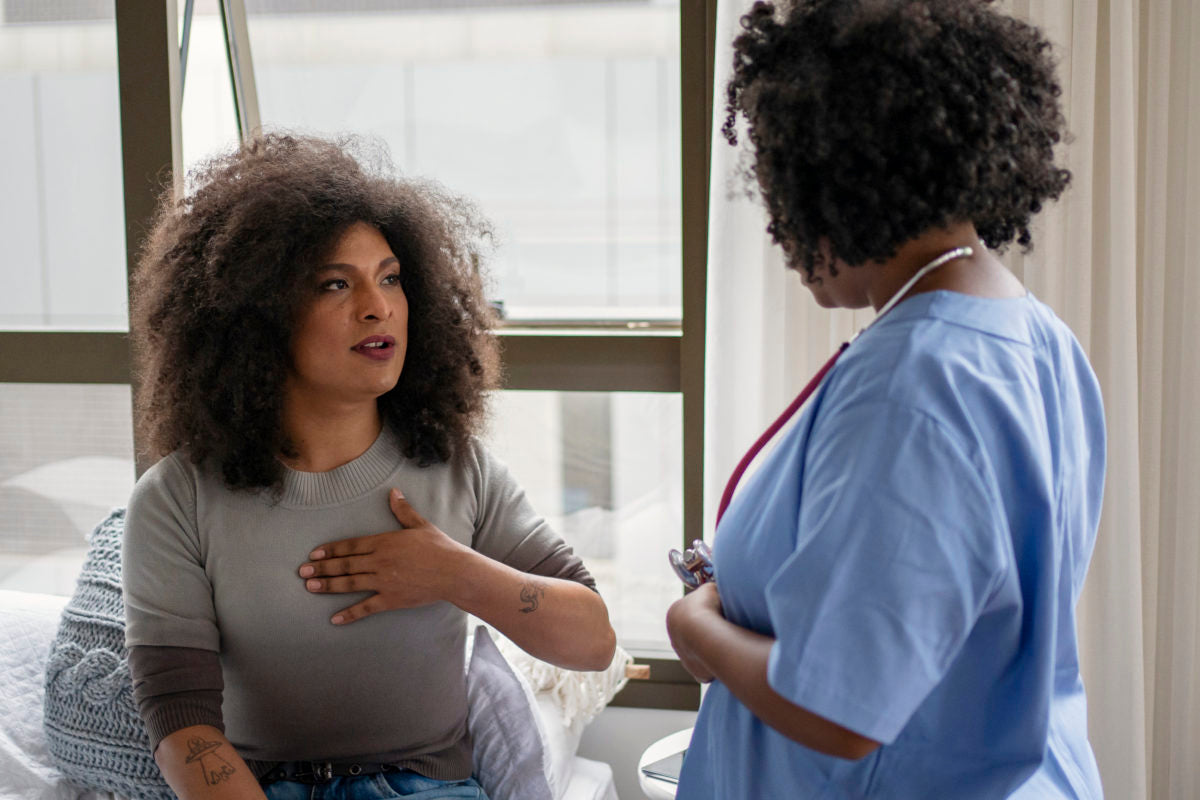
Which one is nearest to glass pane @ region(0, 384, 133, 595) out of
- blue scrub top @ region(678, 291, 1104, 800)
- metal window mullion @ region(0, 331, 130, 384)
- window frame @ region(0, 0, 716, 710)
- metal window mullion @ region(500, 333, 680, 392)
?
metal window mullion @ region(0, 331, 130, 384)

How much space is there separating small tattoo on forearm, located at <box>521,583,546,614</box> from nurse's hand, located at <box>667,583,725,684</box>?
439mm

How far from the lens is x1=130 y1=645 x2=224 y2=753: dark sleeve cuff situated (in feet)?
4.30

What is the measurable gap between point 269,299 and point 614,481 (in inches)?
51.3

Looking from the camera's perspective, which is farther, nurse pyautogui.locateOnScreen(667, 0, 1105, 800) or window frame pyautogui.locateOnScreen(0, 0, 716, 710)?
window frame pyautogui.locateOnScreen(0, 0, 716, 710)

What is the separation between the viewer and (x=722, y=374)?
6.95ft

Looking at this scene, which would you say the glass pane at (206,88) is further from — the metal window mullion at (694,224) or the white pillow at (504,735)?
the white pillow at (504,735)

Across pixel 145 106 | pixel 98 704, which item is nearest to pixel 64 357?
pixel 145 106

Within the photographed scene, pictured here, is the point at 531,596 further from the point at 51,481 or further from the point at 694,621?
the point at 51,481

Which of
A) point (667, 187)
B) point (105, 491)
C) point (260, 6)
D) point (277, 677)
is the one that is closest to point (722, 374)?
point (667, 187)

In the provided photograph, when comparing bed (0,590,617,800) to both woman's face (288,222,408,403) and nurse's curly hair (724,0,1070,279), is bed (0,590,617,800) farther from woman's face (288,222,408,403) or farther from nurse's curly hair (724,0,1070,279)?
Answer: nurse's curly hair (724,0,1070,279)

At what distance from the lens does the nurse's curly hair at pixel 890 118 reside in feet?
2.75

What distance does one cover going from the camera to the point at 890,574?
75 cm

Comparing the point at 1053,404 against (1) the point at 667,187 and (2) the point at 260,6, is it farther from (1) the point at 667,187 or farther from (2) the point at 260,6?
(2) the point at 260,6

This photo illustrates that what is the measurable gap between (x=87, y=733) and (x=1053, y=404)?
1.59 metres
